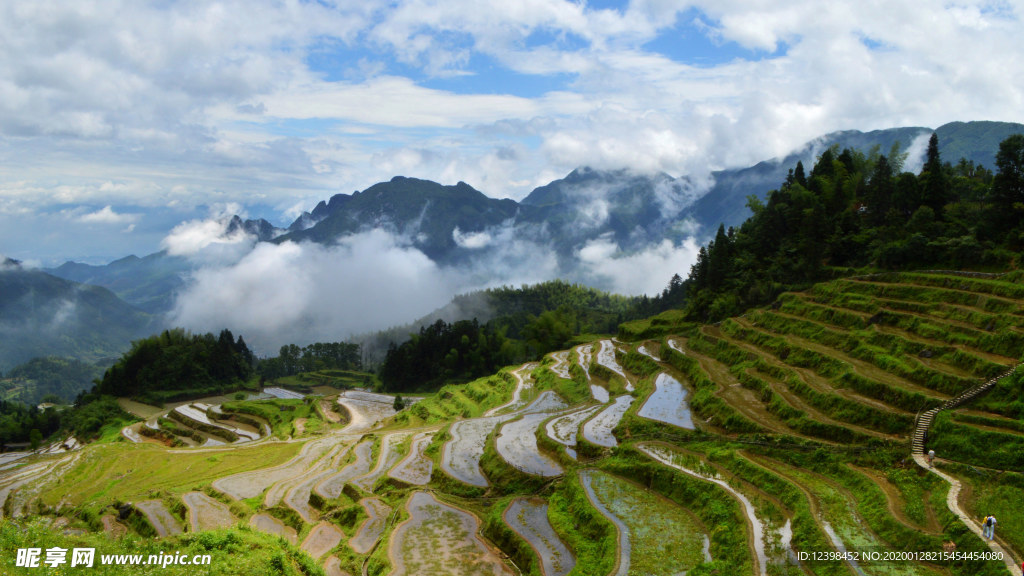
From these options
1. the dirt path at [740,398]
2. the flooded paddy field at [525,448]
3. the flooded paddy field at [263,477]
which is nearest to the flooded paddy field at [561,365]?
the flooded paddy field at [525,448]

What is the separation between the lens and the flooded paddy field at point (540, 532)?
21375 mm

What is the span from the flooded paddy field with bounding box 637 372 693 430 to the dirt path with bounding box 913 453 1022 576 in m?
11.1

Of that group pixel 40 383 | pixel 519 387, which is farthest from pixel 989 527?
pixel 40 383

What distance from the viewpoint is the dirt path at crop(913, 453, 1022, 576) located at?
51.1ft

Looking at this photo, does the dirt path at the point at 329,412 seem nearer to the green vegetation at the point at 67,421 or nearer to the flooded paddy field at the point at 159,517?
the green vegetation at the point at 67,421

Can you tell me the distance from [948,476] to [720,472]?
792 centimetres

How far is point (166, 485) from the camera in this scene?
43781 mm

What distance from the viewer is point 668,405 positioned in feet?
122

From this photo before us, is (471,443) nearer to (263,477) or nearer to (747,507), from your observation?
(263,477)

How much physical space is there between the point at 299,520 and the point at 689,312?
47.1 m

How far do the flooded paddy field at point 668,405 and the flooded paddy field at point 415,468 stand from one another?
42.0 feet

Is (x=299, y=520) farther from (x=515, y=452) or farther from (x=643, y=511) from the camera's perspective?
(x=643, y=511)

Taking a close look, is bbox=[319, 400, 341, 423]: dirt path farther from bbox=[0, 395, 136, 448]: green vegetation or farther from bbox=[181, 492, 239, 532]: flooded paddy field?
bbox=[181, 492, 239, 532]: flooded paddy field

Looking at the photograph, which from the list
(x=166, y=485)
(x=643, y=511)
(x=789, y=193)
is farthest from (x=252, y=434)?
(x=789, y=193)
